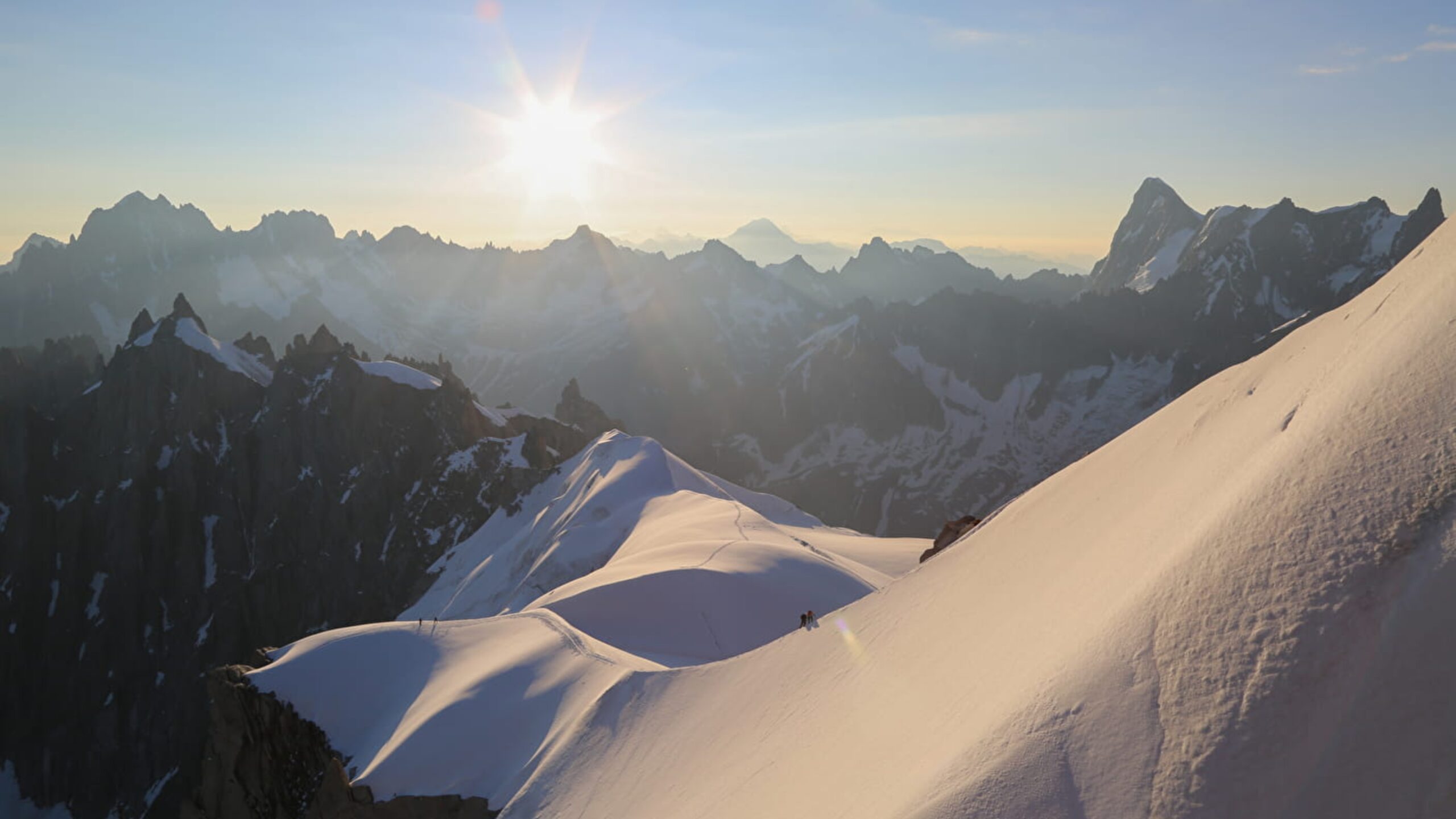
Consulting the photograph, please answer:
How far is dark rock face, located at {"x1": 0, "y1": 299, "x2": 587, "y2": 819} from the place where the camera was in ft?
376

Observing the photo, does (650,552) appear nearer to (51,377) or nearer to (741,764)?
(741,764)

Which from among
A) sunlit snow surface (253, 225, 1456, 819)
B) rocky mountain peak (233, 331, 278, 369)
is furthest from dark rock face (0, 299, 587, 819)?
sunlit snow surface (253, 225, 1456, 819)

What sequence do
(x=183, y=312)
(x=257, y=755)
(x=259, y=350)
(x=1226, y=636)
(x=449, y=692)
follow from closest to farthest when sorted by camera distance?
(x=1226, y=636)
(x=449, y=692)
(x=257, y=755)
(x=183, y=312)
(x=259, y=350)

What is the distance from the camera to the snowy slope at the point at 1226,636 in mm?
8000

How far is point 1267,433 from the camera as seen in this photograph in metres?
11.6

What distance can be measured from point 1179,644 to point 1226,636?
0.58 metres

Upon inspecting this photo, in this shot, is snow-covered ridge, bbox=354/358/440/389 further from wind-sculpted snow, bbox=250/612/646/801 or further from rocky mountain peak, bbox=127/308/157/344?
wind-sculpted snow, bbox=250/612/646/801

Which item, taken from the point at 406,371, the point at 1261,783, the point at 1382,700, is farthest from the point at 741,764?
the point at 406,371

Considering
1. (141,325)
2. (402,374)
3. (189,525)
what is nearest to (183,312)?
(141,325)

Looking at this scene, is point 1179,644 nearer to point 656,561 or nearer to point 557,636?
point 557,636

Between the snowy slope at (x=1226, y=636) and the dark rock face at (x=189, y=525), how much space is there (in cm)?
9959

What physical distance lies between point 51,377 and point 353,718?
18429 centimetres

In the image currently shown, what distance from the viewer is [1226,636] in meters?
9.10

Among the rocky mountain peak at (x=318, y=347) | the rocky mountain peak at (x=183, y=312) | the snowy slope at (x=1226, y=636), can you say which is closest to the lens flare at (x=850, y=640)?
the snowy slope at (x=1226, y=636)
